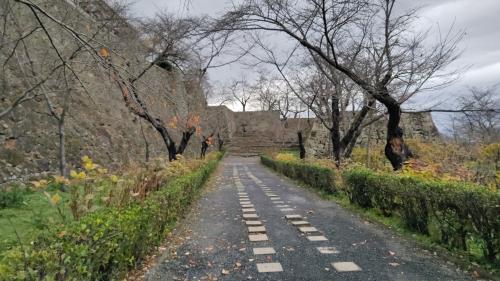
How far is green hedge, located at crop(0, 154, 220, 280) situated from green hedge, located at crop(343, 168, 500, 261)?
3924 millimetres

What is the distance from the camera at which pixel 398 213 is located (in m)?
6.20

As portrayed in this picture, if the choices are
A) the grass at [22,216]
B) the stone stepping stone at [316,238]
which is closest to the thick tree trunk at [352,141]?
the stone stepping stone at [316,238]

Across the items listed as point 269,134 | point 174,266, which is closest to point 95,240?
point 174,266

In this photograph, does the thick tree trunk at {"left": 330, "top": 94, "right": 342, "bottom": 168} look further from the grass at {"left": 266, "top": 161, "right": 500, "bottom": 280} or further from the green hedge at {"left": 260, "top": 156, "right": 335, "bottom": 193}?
the grass at {"left": 266, "top": 161, "right": 500, "bottom": 280}

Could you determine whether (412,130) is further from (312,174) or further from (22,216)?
(22,216)

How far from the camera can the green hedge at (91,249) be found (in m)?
1.88

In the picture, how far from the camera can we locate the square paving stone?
12.9ft

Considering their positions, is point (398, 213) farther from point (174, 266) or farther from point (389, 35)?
point (389, 35)

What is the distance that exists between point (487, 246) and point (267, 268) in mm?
2578

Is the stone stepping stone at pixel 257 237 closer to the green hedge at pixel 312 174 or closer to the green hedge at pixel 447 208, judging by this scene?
the green hedge at pixel 447 208

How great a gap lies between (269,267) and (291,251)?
0.70 m

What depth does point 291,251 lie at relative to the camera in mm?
4637

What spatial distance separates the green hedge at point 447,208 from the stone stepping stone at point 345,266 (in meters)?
1.53

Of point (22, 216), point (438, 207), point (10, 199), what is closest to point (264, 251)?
point (438, 207)
